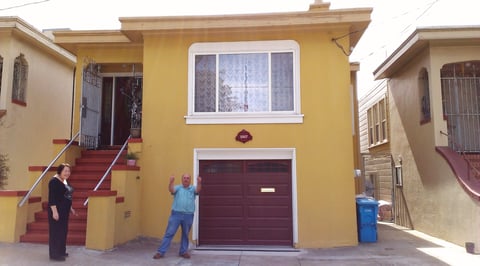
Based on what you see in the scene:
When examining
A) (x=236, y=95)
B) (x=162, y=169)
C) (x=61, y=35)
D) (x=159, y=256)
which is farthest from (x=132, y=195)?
(x=61, y=35)

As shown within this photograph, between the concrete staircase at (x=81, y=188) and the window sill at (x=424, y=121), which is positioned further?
the window sill at (x=424, y=121)

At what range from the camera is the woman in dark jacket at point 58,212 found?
697 cm

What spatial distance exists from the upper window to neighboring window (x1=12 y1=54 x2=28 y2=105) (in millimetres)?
5901

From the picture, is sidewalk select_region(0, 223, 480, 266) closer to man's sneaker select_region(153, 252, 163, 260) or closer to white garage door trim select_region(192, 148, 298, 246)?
man's sneaker select_region(153, 252, 163, 260)

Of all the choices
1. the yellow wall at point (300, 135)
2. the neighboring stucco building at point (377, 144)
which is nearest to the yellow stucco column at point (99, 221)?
the yellow wall at point (300, 135)

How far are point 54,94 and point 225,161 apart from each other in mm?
7713

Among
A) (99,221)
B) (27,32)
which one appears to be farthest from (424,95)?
(27,32)

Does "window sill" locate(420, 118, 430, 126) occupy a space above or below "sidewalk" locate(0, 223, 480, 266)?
above

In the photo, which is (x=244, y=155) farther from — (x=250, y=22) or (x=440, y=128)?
(x=440, y=128)

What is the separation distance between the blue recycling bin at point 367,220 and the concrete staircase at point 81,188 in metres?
5.89

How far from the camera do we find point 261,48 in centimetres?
983

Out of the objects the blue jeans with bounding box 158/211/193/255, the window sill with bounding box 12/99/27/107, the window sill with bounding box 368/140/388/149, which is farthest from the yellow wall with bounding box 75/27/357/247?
the window sill with bounding box 368/140/388/149

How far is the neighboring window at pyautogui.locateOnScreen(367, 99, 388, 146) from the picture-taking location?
15.9 m

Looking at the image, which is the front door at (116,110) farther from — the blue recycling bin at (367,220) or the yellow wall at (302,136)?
the blue recycling bin at (367,220)
